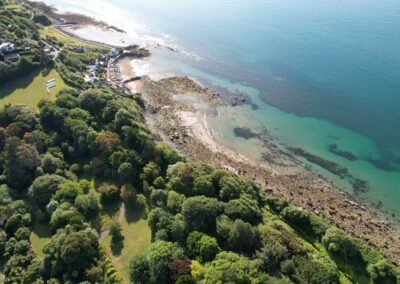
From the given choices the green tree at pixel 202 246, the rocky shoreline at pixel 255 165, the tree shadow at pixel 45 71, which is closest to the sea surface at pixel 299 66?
the rocky shoreline at pixel 255 165

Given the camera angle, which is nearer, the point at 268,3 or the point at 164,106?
the point at 164,106

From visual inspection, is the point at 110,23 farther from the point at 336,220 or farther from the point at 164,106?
the point at 336,220

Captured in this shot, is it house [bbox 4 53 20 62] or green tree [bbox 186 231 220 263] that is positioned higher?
house [bbox 4 53 20 62]

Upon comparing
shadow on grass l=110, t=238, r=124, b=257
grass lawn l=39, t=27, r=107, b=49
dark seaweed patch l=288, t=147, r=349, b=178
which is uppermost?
grass lawn l=39, t=27, r=107, b=49

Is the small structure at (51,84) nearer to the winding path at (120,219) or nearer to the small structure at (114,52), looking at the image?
the small structure at (114,52)

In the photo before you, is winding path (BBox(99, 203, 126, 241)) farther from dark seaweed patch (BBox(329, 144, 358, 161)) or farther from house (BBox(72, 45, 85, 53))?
house (BBox(72, 45, 85, 53))

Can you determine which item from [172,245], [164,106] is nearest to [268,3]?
[164,106]

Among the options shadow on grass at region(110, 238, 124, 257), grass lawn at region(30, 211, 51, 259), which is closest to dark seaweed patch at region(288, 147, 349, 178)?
shadow on grass at region(110, 238, 124, 257)

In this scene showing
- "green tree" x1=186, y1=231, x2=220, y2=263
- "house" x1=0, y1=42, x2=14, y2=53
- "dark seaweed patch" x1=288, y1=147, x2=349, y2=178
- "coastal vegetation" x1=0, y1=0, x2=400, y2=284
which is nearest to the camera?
"coastal vegetation" x1=0, y1=0, x2=400, y2=284
